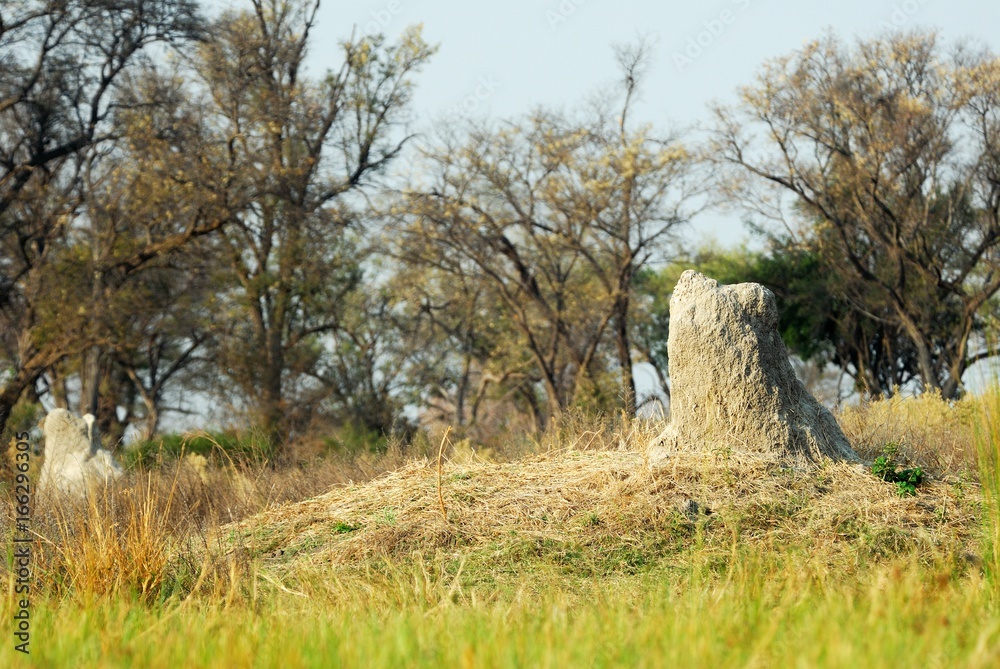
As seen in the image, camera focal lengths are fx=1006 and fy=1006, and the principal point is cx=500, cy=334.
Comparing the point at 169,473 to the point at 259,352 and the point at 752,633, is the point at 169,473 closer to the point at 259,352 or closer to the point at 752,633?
the point at 752,633

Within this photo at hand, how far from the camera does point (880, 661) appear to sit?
2723 mm

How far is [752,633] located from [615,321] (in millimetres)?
22060

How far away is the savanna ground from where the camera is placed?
3.25 metres

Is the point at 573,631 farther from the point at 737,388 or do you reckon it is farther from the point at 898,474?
the point at 898,474

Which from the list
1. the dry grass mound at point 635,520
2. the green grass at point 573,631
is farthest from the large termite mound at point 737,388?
the green grass at point 573,631

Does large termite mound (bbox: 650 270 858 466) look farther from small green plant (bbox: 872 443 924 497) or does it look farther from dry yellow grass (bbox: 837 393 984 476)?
dry yellow grass (bbox: 837 393 984 476)

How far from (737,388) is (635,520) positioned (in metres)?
1.29

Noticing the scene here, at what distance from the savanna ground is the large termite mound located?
203mm

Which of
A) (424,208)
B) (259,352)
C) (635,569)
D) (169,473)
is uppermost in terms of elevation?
(424,208)

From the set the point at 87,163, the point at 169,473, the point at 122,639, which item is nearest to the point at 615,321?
the point at 87,163

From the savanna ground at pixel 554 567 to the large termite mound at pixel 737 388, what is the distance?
20 centimetres

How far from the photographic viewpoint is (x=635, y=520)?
640cm

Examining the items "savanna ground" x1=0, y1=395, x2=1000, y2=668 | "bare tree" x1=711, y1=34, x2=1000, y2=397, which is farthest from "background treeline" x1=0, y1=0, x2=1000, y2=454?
"savanna ground" x1=0, y1=395, x2=1000, y2=668

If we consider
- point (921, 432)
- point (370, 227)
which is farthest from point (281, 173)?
point (921, 432)
